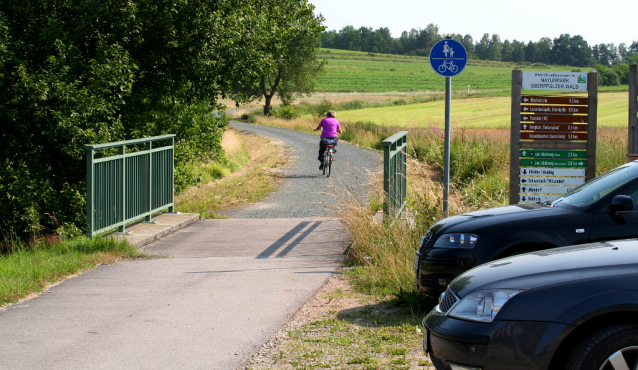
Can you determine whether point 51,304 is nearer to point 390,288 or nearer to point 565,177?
point 390,288

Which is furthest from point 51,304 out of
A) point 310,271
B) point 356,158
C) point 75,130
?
point 356,158

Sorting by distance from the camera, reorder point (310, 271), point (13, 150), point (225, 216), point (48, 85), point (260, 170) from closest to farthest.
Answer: point (310, 271) < point (48, 85) < point (13, 150) < point (225, 216) < point (260, 170)

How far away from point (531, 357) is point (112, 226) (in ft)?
24.3

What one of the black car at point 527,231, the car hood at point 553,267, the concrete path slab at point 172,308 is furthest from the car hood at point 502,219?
the concrete path slab at point 172,308

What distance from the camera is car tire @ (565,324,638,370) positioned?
10.7ft

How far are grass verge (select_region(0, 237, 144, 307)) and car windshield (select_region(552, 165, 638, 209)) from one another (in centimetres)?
533

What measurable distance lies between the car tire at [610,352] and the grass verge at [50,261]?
525 centimetres

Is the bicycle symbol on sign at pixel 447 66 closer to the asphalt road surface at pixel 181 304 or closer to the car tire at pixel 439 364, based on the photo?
the asphalt road surface at pixel 181 304

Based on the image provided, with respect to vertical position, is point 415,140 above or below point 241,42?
below

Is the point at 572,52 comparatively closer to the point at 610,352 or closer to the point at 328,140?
the point at 328,140

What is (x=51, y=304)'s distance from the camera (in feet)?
20.6

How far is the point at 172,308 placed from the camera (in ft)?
20.0

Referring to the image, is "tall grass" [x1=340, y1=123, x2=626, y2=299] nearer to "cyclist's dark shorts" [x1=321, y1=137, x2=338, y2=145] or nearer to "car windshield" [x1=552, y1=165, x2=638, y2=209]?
"car windshield" [x1=552, y1=165, x2=638, y2=209]

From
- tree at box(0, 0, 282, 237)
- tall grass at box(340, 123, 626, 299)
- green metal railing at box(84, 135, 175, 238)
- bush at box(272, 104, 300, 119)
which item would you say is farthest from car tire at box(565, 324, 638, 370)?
bush at box(272, 104, 300, 119)
